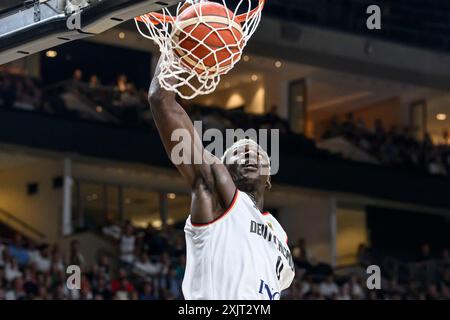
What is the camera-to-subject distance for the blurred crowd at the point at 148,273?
60.2 ft

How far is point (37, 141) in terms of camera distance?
915 inches

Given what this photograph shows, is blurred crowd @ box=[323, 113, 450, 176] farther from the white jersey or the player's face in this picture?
the white jersey

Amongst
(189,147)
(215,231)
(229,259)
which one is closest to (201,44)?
(189,147)

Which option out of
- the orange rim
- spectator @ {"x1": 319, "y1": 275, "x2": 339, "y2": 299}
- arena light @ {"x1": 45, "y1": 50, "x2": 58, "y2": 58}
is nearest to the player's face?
the orange rim

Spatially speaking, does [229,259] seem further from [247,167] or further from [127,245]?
[127,245]

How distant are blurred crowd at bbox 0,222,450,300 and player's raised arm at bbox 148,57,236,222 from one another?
12023 millimetres

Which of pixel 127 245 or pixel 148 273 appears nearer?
pixel 148 273

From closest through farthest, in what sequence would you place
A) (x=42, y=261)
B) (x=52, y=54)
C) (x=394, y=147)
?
(x=42, y=261) → (x=52, y=54) → (x=394, y=147)

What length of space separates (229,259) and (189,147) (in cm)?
54

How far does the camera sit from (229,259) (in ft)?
17.8

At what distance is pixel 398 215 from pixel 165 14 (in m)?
24.5

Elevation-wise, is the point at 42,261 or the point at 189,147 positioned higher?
the point at 42,261

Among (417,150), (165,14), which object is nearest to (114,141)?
(417,150)
